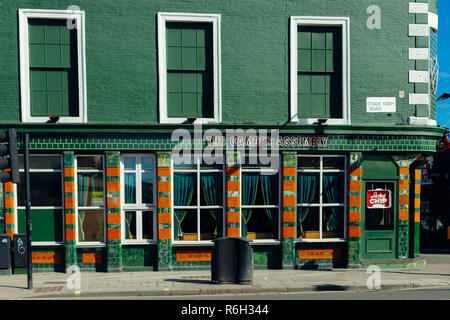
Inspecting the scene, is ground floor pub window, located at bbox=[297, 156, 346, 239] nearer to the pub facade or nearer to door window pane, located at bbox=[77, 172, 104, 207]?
the pub facade

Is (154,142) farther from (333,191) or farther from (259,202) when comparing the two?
(333,191)

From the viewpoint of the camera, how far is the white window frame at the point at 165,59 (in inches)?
463

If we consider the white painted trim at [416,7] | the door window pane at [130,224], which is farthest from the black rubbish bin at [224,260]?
the white painted trim at [416,7]

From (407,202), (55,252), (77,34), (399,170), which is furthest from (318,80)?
(55,252)

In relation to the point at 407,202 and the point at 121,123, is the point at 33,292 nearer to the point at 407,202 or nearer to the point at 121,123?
the point at 121,123

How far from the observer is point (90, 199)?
1188 centimetres

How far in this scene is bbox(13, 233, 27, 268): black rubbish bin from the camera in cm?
1103

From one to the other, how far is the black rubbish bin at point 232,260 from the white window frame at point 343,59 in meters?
4.39

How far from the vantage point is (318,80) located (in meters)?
12.4

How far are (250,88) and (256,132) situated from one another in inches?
54.5

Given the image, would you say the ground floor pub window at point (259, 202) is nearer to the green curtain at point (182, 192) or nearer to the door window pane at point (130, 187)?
the green curtain at point (182, 192)

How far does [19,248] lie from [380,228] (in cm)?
1092

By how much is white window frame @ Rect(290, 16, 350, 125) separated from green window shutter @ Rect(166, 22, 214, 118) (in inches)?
100

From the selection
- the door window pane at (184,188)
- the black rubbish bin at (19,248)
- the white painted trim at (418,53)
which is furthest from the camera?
the white painted trim at (418,53)
